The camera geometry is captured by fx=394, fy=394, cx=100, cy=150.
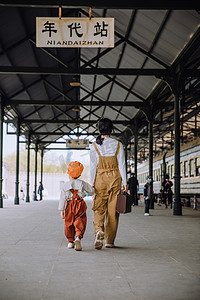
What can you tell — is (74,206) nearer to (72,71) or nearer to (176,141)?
(72,71)

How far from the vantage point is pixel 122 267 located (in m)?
4.07

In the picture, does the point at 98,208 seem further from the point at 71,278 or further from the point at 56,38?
the point at 56,38

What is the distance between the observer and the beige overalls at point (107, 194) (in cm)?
541

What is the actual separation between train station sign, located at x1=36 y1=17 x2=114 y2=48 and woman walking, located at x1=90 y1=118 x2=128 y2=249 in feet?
8.15

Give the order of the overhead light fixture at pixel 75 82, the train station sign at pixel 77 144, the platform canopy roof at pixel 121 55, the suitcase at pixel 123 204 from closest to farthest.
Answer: the suitcase at pixel 123 204, the platform canopy roof at pixel 121 55, the overhead light fixture at pixel 75 82, the train station sign at pixel 77 144

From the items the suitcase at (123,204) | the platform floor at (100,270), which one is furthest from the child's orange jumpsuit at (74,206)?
the suitcase at (123,204)

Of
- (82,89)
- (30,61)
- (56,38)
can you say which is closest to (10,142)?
(82,89)

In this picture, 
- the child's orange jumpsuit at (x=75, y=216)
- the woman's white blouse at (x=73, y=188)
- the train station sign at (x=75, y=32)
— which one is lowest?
the child's orange jumpsuit at (x=75, y=216)

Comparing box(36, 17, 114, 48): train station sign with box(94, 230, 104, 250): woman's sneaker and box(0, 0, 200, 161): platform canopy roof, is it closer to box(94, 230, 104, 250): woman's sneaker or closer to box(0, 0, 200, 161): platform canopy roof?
box(0, 0, 200, 161): platform canopy roof

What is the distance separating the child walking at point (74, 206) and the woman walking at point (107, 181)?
154 millimetres

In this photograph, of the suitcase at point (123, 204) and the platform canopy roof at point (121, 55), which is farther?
the platform canopy roof at point (121, 55)

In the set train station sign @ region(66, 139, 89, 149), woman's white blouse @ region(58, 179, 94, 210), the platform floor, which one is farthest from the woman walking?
train station sign @ region(66, 139, 89, 149)

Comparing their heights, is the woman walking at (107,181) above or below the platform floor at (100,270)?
above

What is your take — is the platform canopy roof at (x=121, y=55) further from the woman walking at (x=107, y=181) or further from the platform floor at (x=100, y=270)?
the platform floor at (x=100, y=270)
